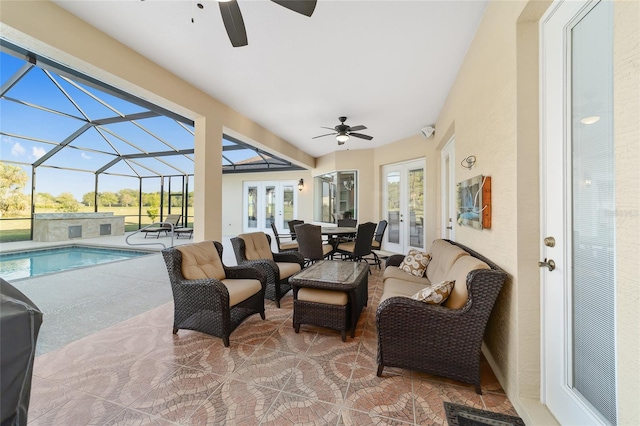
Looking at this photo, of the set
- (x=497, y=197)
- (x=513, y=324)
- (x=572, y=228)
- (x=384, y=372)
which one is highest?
(x=497, y=197)

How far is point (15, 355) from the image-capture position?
2.26 feet

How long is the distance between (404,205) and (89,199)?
35.7 feet

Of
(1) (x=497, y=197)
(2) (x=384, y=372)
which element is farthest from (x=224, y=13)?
(2) (x=384, y=372)

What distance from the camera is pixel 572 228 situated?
1296mm

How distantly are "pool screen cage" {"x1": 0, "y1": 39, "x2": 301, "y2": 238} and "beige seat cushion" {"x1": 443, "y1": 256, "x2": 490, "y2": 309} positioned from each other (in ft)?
14.1

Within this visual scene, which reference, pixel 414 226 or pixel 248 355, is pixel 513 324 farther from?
pixel 414 226

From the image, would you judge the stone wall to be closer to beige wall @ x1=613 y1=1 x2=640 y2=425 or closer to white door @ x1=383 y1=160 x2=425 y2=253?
white door @ x1=383 y1=160 x2=425 y2=253

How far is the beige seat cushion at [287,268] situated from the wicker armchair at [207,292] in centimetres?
46

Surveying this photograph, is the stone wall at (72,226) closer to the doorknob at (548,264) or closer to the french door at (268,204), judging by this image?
the french door at (268,204)

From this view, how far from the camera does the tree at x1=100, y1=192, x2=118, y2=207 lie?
375 inches

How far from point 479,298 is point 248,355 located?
175 cm

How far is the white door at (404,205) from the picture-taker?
19.5 feet

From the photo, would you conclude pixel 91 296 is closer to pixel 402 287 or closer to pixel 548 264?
pixel 402 287

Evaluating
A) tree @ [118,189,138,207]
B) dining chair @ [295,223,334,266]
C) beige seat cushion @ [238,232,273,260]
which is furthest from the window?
tree @ [118,189,138,207]
